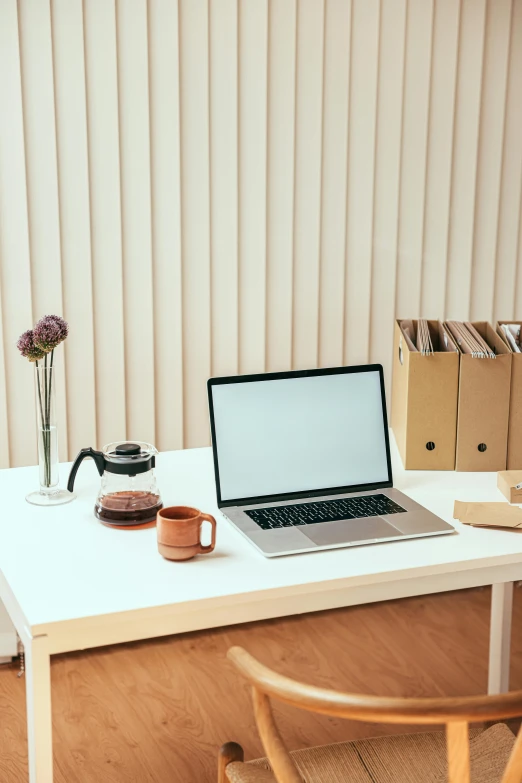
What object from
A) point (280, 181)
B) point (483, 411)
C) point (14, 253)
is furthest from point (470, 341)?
point (14, 253)

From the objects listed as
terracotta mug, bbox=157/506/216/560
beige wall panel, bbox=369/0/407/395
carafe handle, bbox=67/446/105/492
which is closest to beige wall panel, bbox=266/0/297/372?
beige wall panel, bbox=369/0/407/395

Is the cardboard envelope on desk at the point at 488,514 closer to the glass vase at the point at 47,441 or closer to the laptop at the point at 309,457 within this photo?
the laptop at the point at 309,457

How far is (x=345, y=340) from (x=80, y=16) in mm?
1296

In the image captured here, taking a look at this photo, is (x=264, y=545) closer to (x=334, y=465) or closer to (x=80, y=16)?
(x=334, y=465)

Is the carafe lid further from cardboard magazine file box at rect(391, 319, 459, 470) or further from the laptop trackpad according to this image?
cardboard magazine file box at rect(391, 319, 459, 470)

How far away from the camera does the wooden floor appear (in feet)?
6.97

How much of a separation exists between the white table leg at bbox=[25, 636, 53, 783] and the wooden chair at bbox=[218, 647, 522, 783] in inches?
10.7

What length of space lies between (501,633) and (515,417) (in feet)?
1.94

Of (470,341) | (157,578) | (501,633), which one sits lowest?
(501,633)

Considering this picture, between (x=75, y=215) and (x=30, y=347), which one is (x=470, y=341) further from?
(x=75, y=215)

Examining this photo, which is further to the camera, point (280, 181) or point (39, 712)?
point (280, 181)

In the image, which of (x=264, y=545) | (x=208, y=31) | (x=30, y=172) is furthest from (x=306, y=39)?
(x=264, y=545)

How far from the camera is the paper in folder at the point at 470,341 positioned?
1961 mm

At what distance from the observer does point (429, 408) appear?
1993 millimetres
